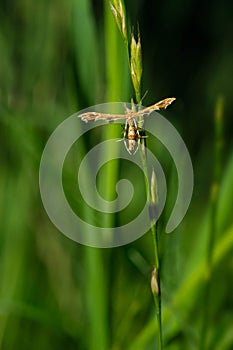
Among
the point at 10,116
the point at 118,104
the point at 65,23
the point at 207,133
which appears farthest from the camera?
the point at 207,133

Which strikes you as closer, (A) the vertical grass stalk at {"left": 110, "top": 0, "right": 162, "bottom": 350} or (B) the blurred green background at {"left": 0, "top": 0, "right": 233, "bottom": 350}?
(A) the vertical grass stalk at {"left": 110, "top": 0, "right": 162, "bottom": 350}

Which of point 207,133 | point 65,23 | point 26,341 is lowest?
point 26,341

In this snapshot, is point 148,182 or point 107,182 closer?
point 148,182

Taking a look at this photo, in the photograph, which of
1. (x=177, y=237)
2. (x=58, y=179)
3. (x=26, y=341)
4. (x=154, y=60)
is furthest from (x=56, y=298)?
(x=154, y=60)

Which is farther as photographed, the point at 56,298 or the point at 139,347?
the point at 56,298

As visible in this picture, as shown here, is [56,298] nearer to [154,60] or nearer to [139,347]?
[139,347]

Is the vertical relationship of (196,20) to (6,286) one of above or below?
above

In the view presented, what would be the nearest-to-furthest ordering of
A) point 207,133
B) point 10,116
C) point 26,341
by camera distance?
point 10,116
point 26,341
point 207,133

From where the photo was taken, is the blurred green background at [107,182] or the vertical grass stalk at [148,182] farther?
the blurred green background at [107,182]
